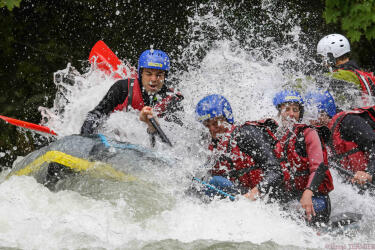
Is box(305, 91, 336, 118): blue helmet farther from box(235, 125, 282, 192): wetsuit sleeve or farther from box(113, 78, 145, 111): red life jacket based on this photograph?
box(113, 78, 145, 111): red life jacket

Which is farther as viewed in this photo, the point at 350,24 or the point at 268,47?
the point at 268,47

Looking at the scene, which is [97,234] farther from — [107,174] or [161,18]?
[161,18]

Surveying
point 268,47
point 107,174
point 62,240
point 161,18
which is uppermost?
point 161,18

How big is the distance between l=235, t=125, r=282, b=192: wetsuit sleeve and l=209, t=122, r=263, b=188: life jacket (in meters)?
0.05

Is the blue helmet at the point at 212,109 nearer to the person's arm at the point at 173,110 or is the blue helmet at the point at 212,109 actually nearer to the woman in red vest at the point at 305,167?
the woman in red vest at the point at 305,167

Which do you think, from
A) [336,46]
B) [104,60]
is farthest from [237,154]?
[104,60]

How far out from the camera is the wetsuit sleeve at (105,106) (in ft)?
15.4

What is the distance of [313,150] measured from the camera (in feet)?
12.1

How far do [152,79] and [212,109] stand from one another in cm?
133

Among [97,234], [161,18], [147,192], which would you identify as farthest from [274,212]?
[161,18]

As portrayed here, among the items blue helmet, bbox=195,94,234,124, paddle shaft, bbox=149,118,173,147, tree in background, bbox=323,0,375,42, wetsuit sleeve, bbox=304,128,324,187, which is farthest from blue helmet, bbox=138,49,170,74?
tree in background, bbox=323,0,375,42

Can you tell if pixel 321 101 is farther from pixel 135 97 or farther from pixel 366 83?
pixel 135 97

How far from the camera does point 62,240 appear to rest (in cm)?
292

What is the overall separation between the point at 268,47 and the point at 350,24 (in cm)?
145
